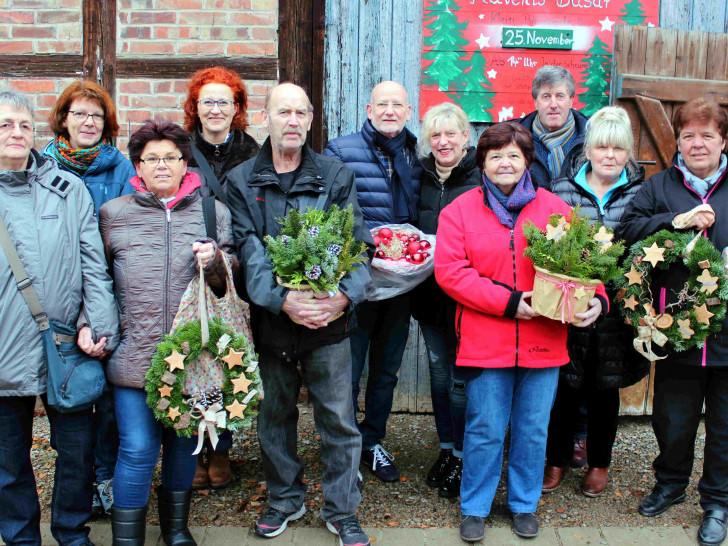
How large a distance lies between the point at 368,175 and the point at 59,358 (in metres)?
1.80

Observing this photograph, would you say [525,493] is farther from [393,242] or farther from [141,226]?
[141,226]

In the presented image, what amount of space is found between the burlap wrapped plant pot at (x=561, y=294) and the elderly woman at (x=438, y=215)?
24.9 inches

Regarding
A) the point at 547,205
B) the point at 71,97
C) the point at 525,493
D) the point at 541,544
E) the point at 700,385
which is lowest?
the point at 541,544

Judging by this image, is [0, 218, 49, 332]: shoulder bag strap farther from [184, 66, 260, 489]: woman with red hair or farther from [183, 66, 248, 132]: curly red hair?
[183, 66, 248, 132]: curly red hair

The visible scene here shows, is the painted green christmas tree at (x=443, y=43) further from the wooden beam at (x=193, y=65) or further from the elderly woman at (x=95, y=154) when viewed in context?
the elderly woman at (x=95, y=154)

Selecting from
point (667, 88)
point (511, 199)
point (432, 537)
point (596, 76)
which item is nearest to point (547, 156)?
point (511, 199)

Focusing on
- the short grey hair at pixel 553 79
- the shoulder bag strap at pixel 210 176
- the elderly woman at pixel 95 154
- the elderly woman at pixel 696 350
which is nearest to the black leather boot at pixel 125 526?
the elderly woman at pixel 95 154

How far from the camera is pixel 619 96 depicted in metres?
4.43

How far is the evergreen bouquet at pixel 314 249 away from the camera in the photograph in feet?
9.12

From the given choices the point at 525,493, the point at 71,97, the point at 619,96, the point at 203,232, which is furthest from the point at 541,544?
the point at 71,97

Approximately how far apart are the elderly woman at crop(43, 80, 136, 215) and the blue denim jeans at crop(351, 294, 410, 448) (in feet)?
4.73

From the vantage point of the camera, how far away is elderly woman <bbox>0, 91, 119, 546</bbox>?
2746mm

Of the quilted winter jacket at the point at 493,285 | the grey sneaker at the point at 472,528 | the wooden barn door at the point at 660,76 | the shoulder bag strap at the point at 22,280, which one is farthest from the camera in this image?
the wooden barn door at the point at 660,76

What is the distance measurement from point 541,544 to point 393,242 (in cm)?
166
